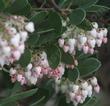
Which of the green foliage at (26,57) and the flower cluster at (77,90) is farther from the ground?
the green foliage at (26,57)

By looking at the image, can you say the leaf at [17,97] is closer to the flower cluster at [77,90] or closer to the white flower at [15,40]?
the flower cluster at [77,90]

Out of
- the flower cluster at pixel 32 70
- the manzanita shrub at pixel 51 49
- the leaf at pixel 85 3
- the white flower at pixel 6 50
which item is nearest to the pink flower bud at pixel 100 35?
the manzanita shrub at pixel 51 49

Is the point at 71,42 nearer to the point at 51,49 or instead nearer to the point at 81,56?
the point at 51,49

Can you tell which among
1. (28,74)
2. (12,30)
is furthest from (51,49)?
(12,30)

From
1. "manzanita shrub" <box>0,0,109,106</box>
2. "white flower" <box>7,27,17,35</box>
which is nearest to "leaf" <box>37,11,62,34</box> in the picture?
"manzanita shrub" <box>0,0,109,106</box>

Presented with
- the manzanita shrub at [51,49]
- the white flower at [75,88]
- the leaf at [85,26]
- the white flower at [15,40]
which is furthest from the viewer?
the white flower at [75,88]

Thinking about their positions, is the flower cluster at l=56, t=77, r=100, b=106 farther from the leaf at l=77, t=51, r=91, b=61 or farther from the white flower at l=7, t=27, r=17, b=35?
the white flower at l=7, t=27, r=17, b=35

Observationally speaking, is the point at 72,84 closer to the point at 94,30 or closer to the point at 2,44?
the point at 94,30
